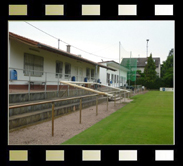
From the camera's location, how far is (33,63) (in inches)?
404

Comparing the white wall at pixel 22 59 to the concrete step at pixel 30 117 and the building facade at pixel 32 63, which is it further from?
the concrete step at pixel 30 117

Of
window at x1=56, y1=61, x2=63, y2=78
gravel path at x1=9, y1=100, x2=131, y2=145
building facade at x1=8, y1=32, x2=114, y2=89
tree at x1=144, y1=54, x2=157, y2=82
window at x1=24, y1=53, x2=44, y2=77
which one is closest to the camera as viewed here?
gravel path at x1=9, y1=100, x2=131, y2=145

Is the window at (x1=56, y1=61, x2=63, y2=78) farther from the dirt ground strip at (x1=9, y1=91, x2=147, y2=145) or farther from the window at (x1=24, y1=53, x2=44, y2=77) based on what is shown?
the dirt ground strip at (x1=9, y1=91, x2=147, y2=145)

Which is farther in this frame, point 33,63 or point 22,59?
point 33,63

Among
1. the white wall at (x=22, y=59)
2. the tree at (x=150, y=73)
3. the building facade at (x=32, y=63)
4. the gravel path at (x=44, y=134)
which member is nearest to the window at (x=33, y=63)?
the building facade at (x=32, y=63)

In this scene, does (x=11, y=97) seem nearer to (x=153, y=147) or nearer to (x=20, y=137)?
(x=20, y=137)

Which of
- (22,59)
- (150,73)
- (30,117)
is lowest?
(30,117)

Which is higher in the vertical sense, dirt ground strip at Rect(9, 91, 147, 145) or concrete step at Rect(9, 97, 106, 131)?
concrete step at Rect(9, 97, 106, 131)

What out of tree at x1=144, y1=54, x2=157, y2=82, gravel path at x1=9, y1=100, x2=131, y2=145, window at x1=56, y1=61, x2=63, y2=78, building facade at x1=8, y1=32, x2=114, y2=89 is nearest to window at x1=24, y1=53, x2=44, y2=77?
building facade at x1=8, y1=32, x2=114, y2=89

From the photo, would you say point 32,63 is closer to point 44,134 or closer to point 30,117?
point 30,117

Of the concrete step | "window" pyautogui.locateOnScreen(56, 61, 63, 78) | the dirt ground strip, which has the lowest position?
the dirt ground strip

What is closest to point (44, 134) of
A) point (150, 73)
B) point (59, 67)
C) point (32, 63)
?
point (32, 63)

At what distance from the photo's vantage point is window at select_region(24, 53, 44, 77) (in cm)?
973
